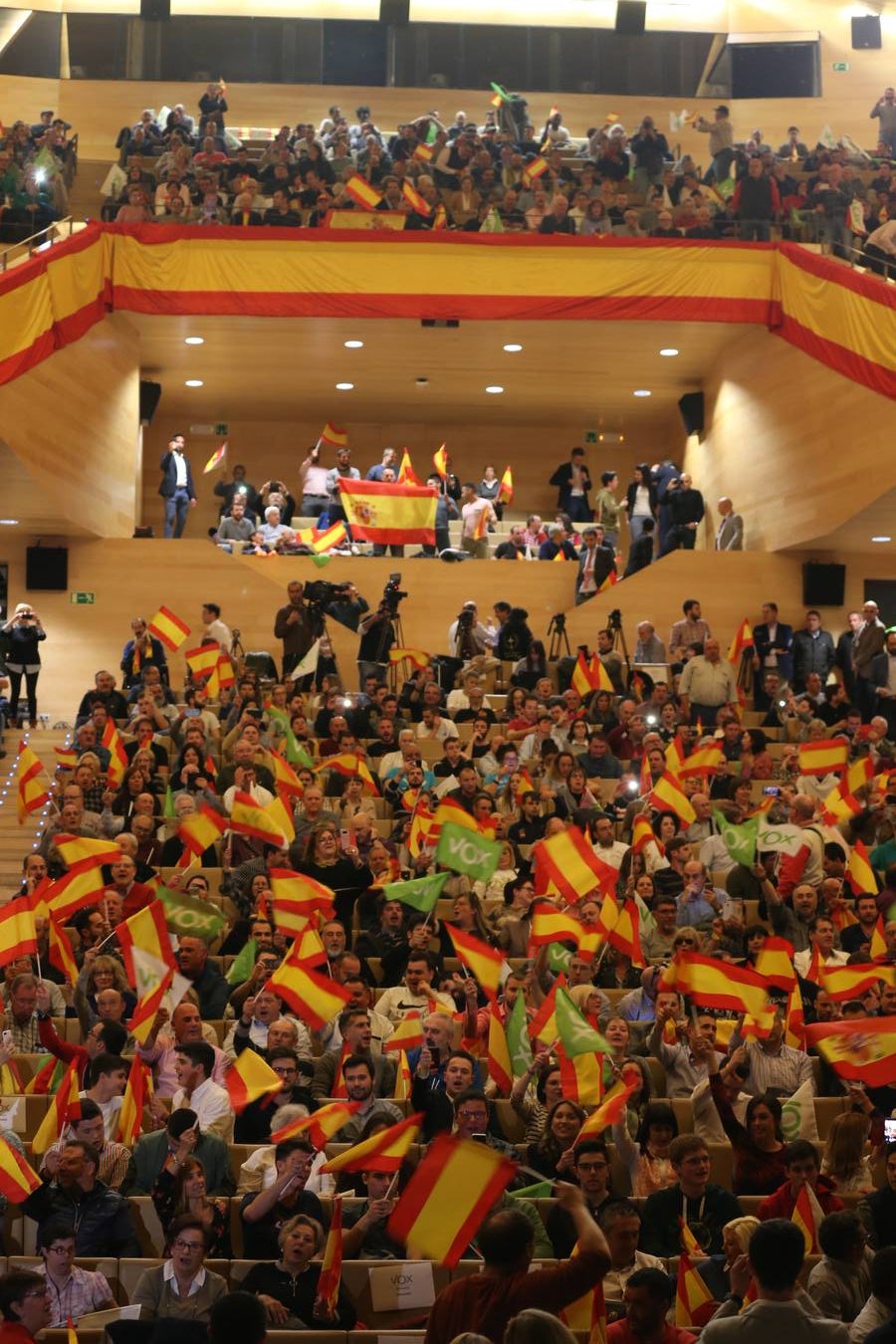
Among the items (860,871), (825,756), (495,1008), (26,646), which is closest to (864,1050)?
(495,1008)

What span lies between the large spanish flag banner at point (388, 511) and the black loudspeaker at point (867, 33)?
12.0m

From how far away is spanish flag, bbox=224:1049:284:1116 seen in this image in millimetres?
8453

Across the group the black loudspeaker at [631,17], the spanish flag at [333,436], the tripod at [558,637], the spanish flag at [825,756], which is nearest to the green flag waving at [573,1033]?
the spanish flag at [825,756]

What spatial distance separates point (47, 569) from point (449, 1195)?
50.5 feet

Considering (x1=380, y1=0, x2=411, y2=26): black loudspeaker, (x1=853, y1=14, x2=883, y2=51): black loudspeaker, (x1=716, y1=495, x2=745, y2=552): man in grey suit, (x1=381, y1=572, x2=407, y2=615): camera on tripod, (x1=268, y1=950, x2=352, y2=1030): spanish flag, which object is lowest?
(x1=268, y1=950, x2=352, y2=1030): spanish flag

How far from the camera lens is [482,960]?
984 cm

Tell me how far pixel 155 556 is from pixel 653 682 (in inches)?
229

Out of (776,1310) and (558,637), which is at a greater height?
(776,1310)

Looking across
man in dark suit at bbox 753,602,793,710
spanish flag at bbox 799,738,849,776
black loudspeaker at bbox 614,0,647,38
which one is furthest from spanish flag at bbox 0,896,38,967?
black loudspeaker at bbox 614,0,647,38

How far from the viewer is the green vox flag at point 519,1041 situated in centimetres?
916

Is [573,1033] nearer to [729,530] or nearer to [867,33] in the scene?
[729,530]

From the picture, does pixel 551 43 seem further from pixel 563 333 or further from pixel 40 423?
pixel 40 423

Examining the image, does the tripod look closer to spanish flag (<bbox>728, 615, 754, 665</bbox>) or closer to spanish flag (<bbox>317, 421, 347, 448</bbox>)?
spanish flag (<bbox>728, 615, 754, 665</bbox>)

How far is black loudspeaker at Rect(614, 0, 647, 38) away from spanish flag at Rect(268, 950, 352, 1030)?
2259 centimetres
